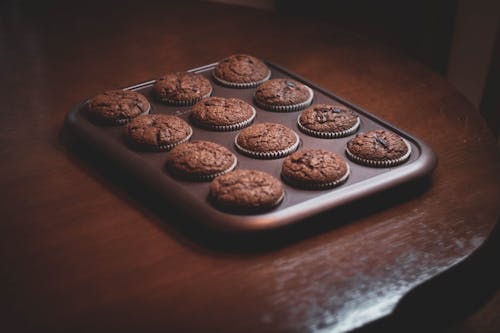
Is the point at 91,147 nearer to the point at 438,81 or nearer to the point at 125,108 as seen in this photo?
the point at 125,108

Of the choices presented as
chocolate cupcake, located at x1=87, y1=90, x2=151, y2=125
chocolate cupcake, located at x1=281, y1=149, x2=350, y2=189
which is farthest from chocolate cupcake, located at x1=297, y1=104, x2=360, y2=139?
chocolate cupcake, located at x1=87, y1=90, x2=151, y2=125

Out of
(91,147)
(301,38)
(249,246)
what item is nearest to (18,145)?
(91,147)

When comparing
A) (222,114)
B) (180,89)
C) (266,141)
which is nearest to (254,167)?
(266,141)

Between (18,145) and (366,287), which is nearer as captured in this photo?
(366,287)

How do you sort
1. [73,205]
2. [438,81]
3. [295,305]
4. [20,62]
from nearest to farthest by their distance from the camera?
[295,305]
[73,205]
[438,81]
[20,62]

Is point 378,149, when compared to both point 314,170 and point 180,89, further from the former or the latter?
point 180,89

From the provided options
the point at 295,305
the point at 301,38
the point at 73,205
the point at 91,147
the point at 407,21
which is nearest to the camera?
the point at 295,305

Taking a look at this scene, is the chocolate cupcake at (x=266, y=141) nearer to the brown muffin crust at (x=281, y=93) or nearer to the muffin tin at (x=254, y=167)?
the muffin tin at (x=254, y=167)
